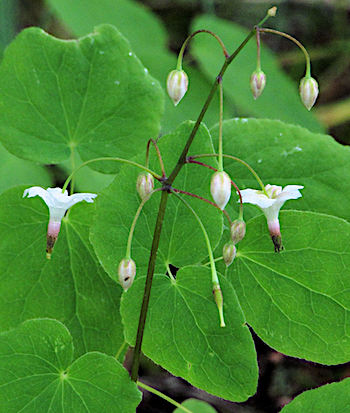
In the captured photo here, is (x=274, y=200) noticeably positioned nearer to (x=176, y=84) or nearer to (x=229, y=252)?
(x=229, y=252)

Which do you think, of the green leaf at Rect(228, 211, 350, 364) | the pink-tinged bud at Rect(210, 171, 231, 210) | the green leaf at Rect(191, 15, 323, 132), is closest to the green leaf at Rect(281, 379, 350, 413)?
the green leaf at Rect(228, 211, 350, 364)

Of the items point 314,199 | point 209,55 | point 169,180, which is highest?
point 169,180

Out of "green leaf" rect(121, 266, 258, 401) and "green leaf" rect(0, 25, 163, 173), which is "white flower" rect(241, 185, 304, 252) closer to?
"green leaf" rect(121, 266, 258, 401)

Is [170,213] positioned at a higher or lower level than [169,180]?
lower

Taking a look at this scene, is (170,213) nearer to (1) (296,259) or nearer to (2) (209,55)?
(1) (296,259)

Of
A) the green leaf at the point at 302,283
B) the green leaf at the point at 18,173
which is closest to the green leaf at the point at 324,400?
the green leaf at the point at 302,283

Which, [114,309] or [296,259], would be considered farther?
[114,309]

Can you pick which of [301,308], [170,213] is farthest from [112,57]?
[301,308]
